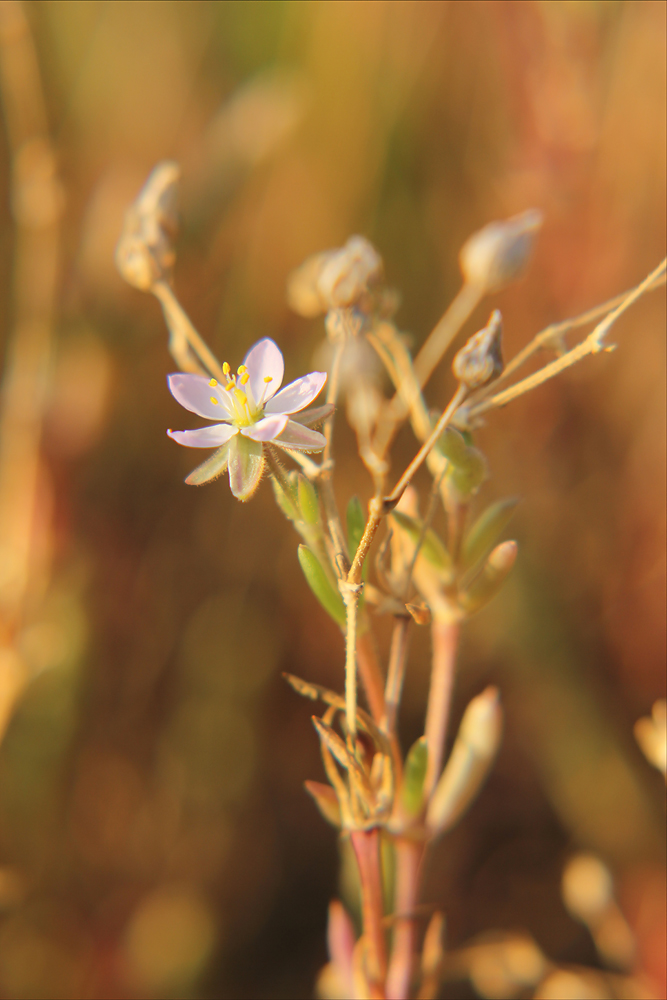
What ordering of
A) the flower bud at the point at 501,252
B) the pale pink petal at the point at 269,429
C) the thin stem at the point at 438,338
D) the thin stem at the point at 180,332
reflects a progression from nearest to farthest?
the pale pink petal at the point at 269,429
the thin stem at the point at 180,332
the flower bud at the point at 501,252
the thin stem at the point at 438,338

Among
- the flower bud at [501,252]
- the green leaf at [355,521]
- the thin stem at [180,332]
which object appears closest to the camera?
the green leaf at [355,521]

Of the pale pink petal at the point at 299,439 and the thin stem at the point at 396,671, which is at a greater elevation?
the pale pink petal at the point at 299,439

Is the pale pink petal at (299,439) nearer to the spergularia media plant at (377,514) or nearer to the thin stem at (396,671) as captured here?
the spergularia media plant at (377,514)

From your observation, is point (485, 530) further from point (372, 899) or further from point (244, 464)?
point (372, 899)

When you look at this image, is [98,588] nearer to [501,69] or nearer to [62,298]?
[62,298]

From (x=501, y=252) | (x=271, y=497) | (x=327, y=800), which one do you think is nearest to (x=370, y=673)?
(x=327, y=800)

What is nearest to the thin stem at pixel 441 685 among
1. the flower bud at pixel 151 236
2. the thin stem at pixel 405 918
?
the thin stem at pixel 405 918

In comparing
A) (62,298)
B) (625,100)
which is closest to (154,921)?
(62,298)

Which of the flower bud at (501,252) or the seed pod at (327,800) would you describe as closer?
the seed pod at (327,800)

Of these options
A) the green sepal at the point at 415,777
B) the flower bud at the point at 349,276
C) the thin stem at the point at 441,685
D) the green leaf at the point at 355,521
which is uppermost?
the flower bud at the point at 349,276
